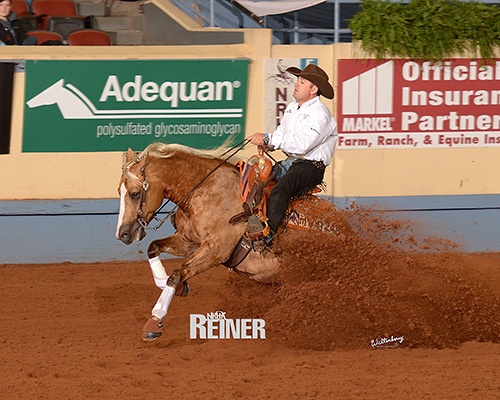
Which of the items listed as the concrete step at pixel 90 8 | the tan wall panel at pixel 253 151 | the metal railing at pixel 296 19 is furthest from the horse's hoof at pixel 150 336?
the concrete step at pixel 90 8

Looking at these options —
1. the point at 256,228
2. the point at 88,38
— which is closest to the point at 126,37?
the point at 88,38

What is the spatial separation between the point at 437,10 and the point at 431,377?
→ 19.7ft

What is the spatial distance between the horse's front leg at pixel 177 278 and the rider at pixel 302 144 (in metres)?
0.42

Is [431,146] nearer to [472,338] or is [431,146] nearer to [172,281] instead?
[472,338]

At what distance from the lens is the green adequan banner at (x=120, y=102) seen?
29.4 feet

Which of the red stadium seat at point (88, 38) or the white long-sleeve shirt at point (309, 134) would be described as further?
the red stadium seat at point (88, 38)

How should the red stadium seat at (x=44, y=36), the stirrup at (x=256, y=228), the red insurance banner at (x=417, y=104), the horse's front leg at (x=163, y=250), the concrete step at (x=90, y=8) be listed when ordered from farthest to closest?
the concrete step at (x=90, y=8), the red stadium seat at (x=44, y=36), the red insurance banner at (x=417, y=104), the horse's front leg at (x=163, y=250), the stirrup at (x=256, y=228)

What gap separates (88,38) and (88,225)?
333cm

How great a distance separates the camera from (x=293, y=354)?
223 inches

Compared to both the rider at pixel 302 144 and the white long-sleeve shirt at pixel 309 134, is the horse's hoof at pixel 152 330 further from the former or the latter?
the white long-sleeve shirt at pixel 309 134

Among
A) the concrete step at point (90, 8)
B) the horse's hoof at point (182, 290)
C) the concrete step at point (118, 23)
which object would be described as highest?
the concrete step at point (90, 8)

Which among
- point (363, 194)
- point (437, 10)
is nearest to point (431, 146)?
point (363, 194)

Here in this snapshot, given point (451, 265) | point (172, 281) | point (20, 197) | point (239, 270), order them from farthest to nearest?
point (20, 197) → point (451, 265) → point (239, 270) → point (172, 281)

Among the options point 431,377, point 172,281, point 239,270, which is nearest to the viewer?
point 431,377
